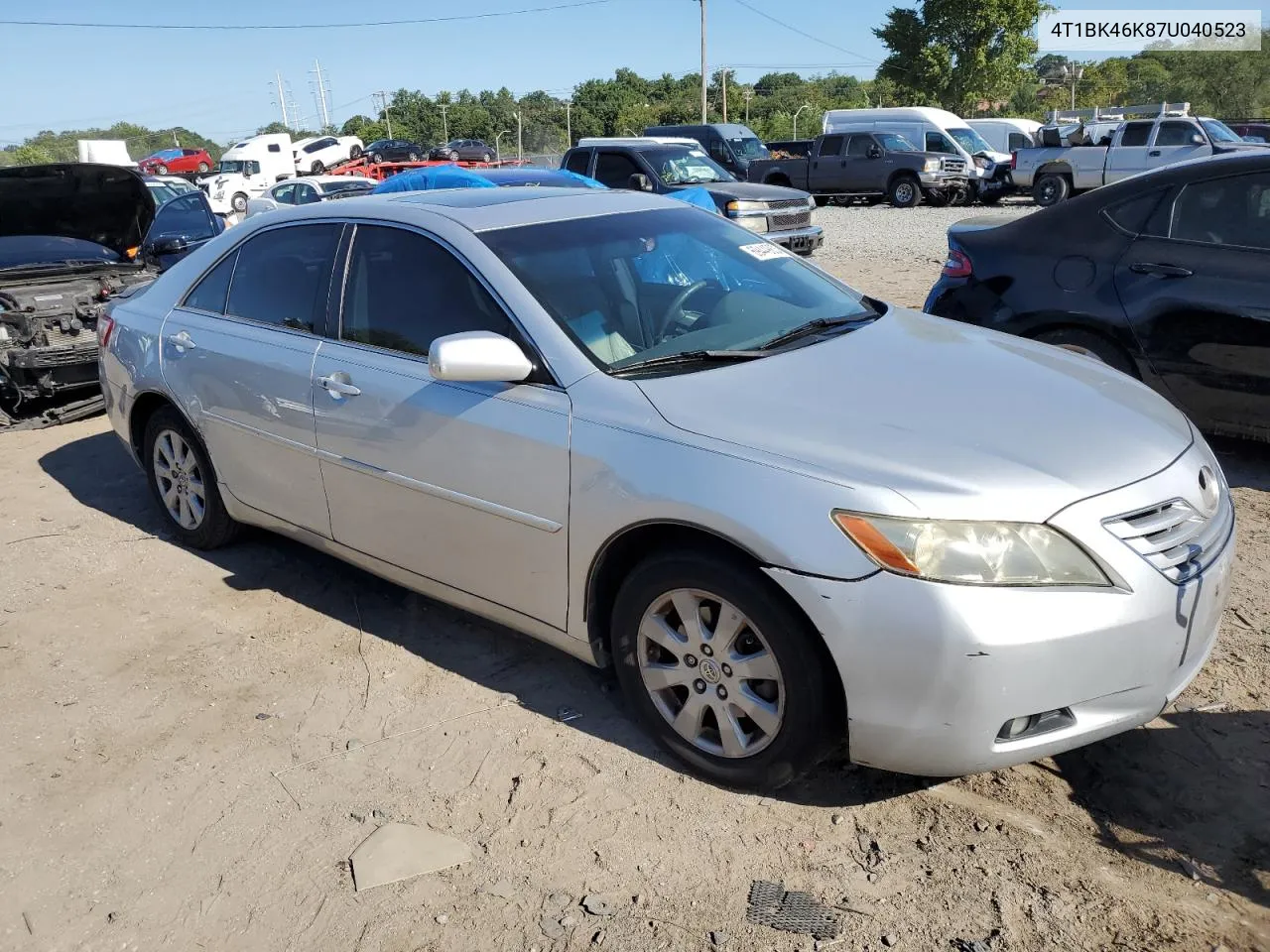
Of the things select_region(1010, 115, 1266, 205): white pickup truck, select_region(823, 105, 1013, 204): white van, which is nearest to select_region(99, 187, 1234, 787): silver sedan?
select_region(1010, 115, 1266, 205): white pickup truck

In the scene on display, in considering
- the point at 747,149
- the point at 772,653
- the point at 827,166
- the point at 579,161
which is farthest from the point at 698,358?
the point at 747,149

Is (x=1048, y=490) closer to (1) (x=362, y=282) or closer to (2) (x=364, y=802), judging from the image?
(2) (x=364, y=802)

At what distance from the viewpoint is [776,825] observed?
112 inches

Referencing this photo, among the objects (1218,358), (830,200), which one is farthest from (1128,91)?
(1218,358)

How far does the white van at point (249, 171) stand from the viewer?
3319 cm

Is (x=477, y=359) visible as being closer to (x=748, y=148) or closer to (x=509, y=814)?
(x=509, y=814)

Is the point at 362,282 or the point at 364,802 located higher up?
the point at 362,282

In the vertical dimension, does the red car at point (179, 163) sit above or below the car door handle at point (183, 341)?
below

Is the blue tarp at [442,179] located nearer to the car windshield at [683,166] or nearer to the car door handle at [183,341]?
the car door handle at [183,341]

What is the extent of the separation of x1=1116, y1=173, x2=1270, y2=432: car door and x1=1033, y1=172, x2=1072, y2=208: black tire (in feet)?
60.4

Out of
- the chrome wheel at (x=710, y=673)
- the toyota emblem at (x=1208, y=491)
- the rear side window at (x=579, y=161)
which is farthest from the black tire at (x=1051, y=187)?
the chrome wheel at (x=710, y=673)

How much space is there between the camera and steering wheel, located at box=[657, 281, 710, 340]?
11.5 feet

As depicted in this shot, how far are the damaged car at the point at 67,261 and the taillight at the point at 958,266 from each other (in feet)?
15.9

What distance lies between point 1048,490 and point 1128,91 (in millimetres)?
79316
